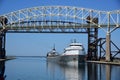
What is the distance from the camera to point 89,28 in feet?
408

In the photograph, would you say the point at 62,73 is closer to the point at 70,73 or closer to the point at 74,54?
the point at 70,73

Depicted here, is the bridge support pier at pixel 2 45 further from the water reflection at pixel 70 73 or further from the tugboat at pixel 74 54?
the water reflection at pixel 70 73

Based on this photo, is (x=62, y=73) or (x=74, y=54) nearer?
(x=62, y=73)

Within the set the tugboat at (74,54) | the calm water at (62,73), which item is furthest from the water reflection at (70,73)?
the tugboat at (74,54)

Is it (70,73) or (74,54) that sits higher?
(74,54)

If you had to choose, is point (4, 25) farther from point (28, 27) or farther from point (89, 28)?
point (89, 28)

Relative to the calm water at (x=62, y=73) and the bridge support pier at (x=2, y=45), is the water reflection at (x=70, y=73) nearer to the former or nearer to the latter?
the calm water at (x=62, y=73)

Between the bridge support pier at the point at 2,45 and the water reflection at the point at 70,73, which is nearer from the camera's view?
the water reflection at the point at 70,73

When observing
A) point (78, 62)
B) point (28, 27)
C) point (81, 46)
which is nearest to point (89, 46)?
point (81, 46)

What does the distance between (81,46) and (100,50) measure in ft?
22.2

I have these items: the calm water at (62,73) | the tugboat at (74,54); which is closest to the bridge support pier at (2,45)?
the tugboat at (74,54)

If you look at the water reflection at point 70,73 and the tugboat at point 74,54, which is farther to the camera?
the tugboat at point 74,54

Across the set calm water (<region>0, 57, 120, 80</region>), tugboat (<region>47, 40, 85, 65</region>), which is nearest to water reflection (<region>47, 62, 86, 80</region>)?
calm water (<region>0, 57, 120, 80</region>)

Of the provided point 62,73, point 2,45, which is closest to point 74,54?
point 2,45
